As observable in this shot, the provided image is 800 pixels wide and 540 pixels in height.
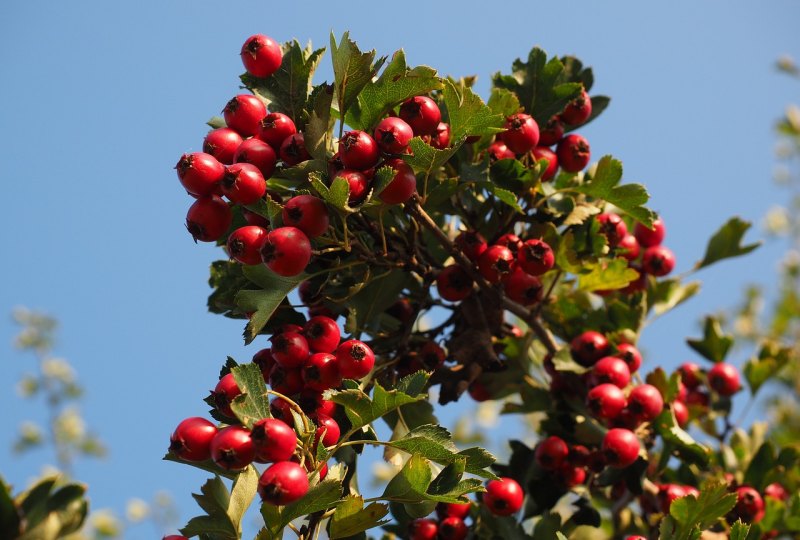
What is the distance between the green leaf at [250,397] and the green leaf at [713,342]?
2.62 m

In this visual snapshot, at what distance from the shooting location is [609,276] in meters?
3.18

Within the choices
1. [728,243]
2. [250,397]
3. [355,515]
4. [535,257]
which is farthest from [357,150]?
[728,243]

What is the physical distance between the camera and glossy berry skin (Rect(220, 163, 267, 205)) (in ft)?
7.24

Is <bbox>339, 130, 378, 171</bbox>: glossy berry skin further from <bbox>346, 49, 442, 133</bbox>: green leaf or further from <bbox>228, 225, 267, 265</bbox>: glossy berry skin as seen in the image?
<bbox>228, 225, 267, 265</bbox>: glossy berry skin

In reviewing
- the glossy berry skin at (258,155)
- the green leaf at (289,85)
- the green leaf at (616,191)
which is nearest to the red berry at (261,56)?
the green leaf at (289,85)

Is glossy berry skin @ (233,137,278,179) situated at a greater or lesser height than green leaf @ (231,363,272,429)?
greater

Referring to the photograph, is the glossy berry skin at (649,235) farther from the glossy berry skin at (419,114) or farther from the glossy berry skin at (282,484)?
the glossy berry skin at (282,484)

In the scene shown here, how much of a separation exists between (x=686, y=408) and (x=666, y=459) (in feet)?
1.82

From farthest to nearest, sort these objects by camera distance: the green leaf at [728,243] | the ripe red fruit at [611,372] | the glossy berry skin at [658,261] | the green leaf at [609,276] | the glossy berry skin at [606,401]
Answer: the green leaf at [728,243] → the glossy berry skin at [658,261] → the green leaf at [609,276] → the ripe red fruit at [611,372] → the glossy berry skin at [606,401]

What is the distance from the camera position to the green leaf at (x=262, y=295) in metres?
2.28

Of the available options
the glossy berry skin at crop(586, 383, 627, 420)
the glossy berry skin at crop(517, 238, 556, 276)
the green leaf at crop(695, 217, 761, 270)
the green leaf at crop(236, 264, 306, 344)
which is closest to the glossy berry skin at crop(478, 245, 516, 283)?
the glossy berry skin at crop(517, 238, 556, 276)

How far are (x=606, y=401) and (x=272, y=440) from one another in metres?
1.43

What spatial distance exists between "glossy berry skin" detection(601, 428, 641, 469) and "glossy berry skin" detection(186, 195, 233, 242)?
152 centimetres

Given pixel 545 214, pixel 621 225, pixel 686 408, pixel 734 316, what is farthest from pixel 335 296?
pixel 734 316
